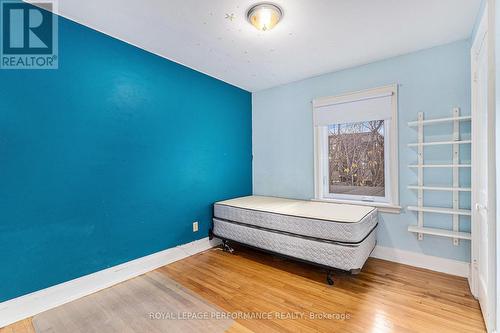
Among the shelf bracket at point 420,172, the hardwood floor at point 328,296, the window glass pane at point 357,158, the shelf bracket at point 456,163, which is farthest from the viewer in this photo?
the window glass pane at point 357,158

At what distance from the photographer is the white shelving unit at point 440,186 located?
6.95 ft

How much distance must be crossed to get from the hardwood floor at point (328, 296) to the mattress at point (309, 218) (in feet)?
1.44

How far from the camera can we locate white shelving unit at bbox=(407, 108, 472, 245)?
2.12m

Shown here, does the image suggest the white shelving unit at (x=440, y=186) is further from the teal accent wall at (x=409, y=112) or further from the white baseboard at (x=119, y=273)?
the white baseboard at (x=119, y=273)

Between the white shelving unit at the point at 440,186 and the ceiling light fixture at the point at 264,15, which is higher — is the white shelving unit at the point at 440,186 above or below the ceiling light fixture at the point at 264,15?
below

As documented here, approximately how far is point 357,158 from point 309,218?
1235 millimetres

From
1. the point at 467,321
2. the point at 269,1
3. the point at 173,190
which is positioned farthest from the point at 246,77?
the point at 467,321

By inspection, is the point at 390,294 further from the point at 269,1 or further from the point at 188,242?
the point at 269,1

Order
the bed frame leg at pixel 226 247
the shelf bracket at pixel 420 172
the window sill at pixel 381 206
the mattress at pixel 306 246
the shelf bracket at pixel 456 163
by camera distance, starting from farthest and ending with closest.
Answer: the bed frame leg at pixel 226 247 < the window sill at pixel 381 206 < the shelf bracket at pixel 420 172 < the shelf bracket at pixel 456 163 < the mattress at pixel 306 246

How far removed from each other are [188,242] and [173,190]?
0.70 meters

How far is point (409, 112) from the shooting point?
2.47 m

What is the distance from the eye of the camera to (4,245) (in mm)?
1625

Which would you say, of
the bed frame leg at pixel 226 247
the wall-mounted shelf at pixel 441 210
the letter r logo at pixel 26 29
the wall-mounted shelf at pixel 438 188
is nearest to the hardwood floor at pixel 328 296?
the bed frame leg at pixel 226 247

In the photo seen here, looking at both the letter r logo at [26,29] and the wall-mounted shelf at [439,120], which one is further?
the wall-mounted shelf at [439,120]
